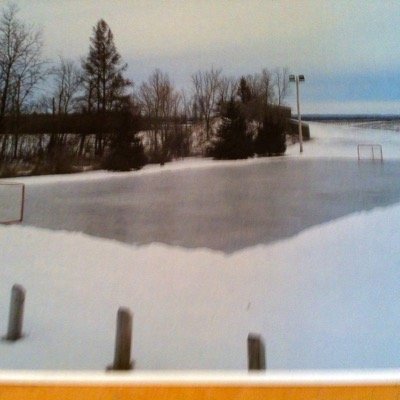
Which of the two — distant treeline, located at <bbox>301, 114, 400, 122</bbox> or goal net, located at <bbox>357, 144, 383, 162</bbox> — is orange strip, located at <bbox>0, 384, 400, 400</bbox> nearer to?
goal net, located at <bbox>357, 144, 383, 162</bbox>

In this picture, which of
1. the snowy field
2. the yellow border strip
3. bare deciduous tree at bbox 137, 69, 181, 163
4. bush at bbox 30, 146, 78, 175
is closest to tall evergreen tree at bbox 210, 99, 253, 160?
bare deciduous tree at bbox 137, 69, 181, 163

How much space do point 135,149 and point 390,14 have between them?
991mm

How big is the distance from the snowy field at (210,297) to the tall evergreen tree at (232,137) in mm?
339

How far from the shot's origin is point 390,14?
4.36 ft

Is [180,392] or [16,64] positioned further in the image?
[16,64]

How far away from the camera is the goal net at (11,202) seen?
4.13ft

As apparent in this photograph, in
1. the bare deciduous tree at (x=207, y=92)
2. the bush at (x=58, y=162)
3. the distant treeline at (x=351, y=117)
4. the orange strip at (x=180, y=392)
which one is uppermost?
the bare deciduous tree at (x=207, y=92)

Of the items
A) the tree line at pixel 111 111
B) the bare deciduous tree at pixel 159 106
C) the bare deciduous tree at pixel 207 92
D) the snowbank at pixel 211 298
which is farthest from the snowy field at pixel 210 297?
the bare deciduous tree at pixel 207 92

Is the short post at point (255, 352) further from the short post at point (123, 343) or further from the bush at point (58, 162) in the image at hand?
the bush at point (58, 162)

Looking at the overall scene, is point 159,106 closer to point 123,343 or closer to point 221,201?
point 221,201

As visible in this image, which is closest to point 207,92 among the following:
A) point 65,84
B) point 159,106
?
point 159,106

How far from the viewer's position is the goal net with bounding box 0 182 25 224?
126 cm

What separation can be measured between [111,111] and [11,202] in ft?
1.48

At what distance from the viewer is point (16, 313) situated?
1.16 metres
